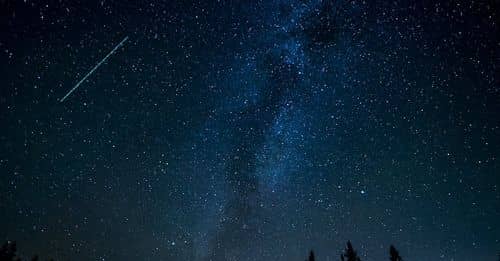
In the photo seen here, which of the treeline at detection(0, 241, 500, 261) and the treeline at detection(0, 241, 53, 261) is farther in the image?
the treeline at detection(0, 241, 53, 261)

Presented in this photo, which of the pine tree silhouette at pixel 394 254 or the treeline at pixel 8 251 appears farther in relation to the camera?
the treeline at pixel 8 251

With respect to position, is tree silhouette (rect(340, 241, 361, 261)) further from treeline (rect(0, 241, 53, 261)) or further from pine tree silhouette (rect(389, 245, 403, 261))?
treeline (rect(0, 241, 53, 261))

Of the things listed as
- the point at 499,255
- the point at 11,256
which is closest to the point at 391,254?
the point at 499,255

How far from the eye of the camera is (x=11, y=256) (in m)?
28.0

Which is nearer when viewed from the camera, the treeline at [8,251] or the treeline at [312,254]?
the treeline at [312,254]

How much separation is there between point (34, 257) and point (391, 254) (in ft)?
115

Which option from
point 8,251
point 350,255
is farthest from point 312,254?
point 8,251

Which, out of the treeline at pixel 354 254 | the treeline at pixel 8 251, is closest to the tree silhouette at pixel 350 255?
the treeline at pixel 354 254

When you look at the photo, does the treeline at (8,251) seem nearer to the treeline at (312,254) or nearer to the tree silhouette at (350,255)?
the treeline at (312,254)

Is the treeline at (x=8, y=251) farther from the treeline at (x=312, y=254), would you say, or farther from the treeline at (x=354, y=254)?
the treeline at (x=354, y=254)

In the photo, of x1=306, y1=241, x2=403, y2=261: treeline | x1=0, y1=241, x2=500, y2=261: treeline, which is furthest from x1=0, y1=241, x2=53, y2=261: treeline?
x1=306, y1=241, x2=403, y2=261: treeline

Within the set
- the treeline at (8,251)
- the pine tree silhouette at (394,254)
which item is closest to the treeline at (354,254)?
the pine tree silhouette at (394,254)

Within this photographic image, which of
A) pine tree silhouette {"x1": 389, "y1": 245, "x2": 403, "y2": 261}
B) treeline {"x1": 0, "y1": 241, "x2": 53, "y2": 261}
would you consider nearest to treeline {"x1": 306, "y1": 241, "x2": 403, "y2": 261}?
pine tree silhouette {"x1": 389, "y1": 245, "x2": 403, "y2": 261}

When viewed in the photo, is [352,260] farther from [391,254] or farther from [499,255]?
[499,255]
